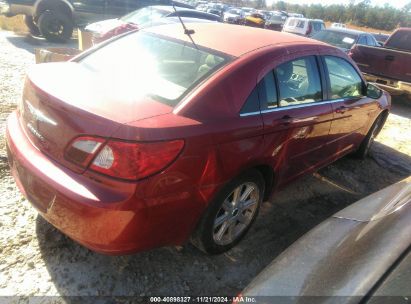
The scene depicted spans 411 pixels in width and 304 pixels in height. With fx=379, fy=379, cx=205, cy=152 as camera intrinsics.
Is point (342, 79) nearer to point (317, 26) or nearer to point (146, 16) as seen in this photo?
point (146, 16)

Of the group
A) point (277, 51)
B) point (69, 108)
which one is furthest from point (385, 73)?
point (69, 108)

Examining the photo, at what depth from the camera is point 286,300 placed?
152 centimetres

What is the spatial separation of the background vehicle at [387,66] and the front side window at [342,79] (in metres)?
4.69

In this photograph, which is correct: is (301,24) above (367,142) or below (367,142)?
above

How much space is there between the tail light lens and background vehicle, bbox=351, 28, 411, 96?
7.67 meters

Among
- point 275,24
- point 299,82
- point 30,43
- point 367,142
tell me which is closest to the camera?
point 299,82

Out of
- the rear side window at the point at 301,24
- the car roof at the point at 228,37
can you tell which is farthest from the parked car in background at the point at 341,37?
the car roof at the point at 228,37

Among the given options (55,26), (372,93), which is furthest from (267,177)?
(55,26)

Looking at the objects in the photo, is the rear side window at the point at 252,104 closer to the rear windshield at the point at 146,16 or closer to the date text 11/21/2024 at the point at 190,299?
the date text 11/21/2024 at the point at 190,299

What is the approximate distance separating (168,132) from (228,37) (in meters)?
1.34

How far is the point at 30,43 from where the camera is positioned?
11.0 metres

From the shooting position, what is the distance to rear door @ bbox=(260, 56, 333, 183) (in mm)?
2852

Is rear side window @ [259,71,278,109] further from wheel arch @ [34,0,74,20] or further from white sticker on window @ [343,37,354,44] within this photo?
wheel arch @ [34,0,74,20]

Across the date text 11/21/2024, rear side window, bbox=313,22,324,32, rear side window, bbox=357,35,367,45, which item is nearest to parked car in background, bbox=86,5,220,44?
rear side window, bbox=357,35,367,45
